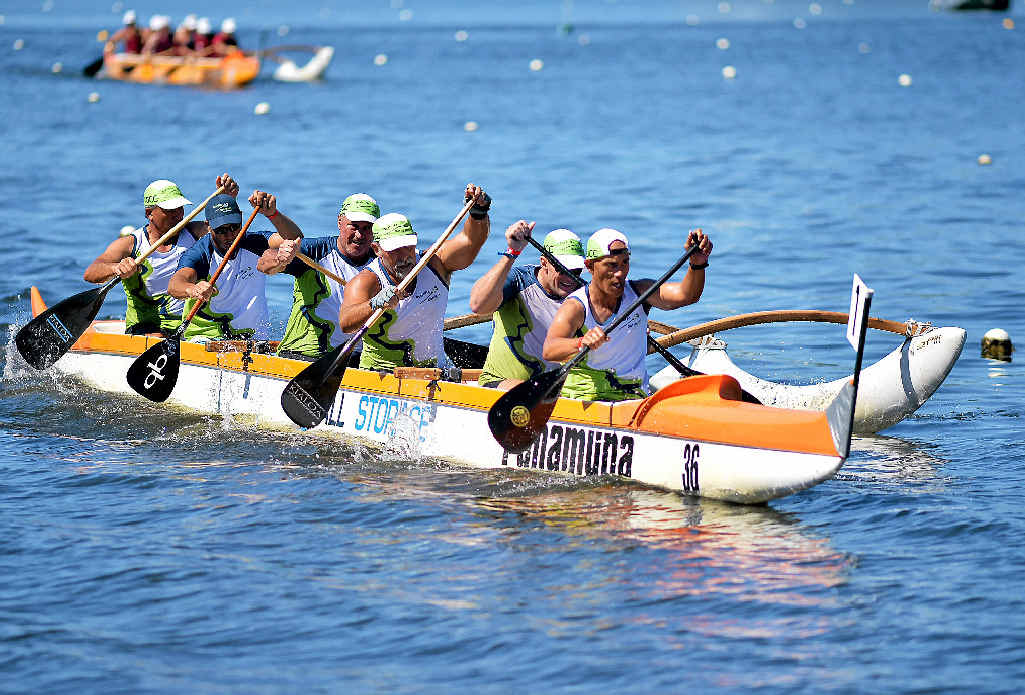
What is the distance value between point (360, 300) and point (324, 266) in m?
1.11

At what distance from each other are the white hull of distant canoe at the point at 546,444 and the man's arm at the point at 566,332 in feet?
2.01

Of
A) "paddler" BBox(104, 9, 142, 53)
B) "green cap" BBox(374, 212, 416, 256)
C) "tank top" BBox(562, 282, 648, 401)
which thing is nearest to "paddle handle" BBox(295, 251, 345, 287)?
"green cap" BBox(374, 212, 416, 256)

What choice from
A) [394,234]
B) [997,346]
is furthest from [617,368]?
[997,346]

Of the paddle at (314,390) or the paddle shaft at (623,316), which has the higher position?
the paddle shaft at (623,316)

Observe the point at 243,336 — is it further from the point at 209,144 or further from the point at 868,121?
the point at 868,121

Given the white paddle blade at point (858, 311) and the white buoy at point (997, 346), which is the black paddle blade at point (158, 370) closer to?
the white paddle blade at point (858, 311)

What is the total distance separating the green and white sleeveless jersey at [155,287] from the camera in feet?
44.2

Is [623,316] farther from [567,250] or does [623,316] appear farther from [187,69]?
[187,69]

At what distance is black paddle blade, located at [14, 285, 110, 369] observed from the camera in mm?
13383

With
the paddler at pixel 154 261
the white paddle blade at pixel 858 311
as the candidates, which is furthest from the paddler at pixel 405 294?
the white paddle blade at pixel 858 311

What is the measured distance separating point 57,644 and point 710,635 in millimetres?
3643

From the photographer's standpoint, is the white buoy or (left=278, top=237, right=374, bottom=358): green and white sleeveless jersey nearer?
(left=278, top=237, right=374, bottom=358): green and white sleeveless jersey

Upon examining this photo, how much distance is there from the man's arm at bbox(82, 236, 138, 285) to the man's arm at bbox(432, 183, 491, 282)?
10.7ft

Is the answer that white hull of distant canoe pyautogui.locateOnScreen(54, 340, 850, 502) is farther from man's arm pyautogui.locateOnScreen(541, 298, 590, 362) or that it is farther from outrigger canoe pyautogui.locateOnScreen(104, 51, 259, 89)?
outrigger canoe pyautogui.locateOnScreen(104, 51, 259, 89)
